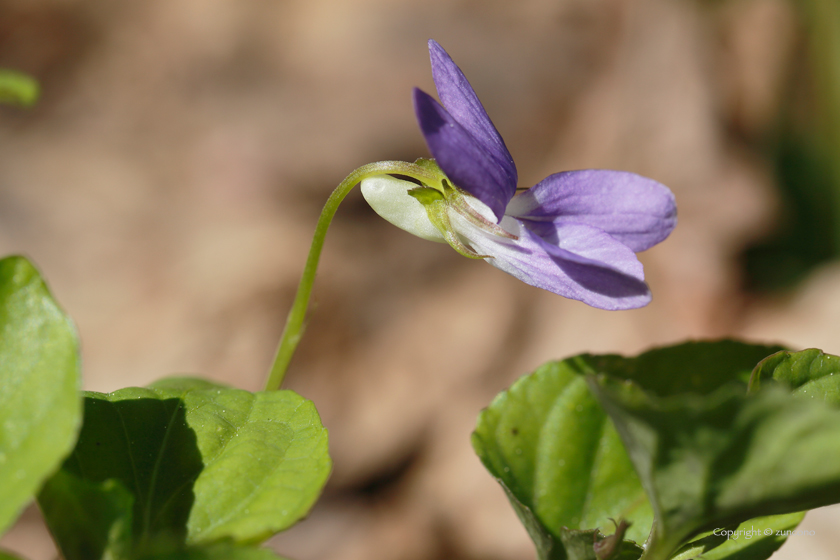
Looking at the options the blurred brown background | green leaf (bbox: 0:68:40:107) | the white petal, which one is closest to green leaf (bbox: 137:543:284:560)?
the white petal

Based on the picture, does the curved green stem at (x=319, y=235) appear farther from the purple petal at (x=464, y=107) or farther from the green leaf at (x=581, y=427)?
the green leaf at (x=581, y=427)

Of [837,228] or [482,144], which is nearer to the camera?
[482,144]

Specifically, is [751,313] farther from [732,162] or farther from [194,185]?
[194,185]

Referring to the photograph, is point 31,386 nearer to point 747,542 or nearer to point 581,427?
point 581,427

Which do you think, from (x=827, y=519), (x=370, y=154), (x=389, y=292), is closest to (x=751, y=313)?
(x=827, y=519)

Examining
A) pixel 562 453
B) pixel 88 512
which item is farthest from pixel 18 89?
pixel 562 453
